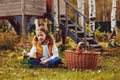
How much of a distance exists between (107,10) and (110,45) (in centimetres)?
3101

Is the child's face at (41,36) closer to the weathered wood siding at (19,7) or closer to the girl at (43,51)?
the girl at (43,51)

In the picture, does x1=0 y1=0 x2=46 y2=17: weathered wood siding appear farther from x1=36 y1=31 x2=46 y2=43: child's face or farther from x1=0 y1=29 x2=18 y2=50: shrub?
x1=36 y1=31 x2=46 y2=43: child's face

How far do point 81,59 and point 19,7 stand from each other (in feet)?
24.1

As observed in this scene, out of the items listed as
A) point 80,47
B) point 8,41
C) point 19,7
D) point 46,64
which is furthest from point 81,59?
point 19,7

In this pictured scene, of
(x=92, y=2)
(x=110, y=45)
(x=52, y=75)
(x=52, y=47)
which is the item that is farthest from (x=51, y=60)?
(x=92, y=2)

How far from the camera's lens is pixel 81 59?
29.5 ft

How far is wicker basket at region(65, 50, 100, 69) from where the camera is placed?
8959mm

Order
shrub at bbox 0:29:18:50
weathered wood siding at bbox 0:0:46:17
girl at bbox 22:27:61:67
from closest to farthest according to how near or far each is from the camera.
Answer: girl at bbox 22:27:61:67 < shrub at bbox 0:29:18:50 < weathered wood siding at bbox 0:0:46:17

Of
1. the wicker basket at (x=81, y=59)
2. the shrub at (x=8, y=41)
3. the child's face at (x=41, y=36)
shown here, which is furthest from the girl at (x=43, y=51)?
the shrub at (x=8, y=41)

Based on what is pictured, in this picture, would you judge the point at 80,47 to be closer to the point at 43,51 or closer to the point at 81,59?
the point at 81,59

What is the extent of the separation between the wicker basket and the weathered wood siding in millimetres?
6870

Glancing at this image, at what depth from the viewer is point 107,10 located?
153 feet

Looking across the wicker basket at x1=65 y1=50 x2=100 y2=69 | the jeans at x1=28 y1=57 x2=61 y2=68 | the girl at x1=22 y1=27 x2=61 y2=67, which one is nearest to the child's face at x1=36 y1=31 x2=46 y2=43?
the girl at x1=22 y1=27 x2=61 y2=67

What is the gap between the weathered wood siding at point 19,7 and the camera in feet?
51.7
